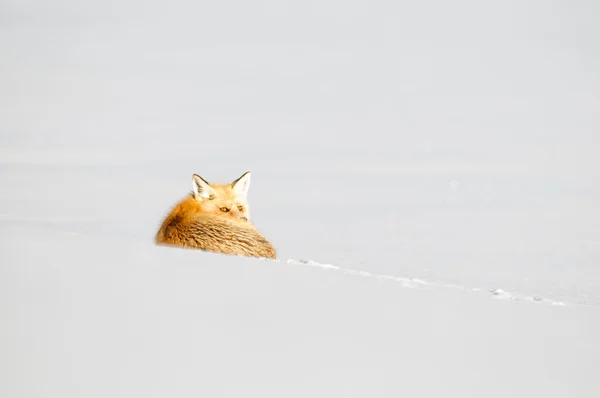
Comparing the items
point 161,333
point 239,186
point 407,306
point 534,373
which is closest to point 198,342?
point 161,333

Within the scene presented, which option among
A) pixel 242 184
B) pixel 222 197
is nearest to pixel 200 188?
pixel 222 197

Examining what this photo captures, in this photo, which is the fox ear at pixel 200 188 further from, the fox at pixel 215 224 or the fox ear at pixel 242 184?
the fox ear at pixel 242 184

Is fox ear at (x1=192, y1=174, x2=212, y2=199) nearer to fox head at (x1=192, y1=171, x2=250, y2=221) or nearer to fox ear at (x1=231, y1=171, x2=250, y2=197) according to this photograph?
fox head at (x1=192, y1=171, x2=250, y2=221)

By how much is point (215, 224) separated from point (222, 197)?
2.55 ft

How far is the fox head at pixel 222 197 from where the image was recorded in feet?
23.2

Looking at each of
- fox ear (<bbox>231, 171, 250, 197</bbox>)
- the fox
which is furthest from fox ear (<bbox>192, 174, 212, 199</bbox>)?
fox ear (<bbox>231, 171, 250, 197</bbox>)

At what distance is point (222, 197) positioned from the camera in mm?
7191

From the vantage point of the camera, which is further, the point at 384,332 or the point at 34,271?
the point at 34,271

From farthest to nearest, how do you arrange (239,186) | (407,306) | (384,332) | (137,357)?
(239,186), (407,306), (384,332), (137,357)

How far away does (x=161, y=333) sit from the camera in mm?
4020

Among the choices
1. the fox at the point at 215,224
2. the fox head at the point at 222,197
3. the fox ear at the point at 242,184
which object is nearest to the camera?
the fox at the point at 215,224

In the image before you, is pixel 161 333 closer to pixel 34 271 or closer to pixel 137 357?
pixel 137 357

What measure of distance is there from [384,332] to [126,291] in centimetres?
136

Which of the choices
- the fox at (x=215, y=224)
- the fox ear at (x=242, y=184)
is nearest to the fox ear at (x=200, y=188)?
the fox at (x=215, y=224)
